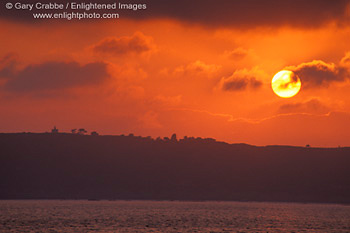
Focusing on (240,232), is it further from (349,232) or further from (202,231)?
(349,232)

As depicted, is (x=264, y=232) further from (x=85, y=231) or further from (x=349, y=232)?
(x=85, y=231)

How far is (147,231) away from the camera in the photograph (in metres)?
108

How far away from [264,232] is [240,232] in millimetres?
5555

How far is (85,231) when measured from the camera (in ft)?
347

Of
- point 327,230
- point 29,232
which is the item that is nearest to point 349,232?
point 327,230

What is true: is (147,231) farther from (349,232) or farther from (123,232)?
(349,232)

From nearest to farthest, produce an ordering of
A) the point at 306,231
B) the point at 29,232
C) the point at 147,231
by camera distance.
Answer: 1. the point at 29,232
2. the point at 147,231
3. the point at 306,231

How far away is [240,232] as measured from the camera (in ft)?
365

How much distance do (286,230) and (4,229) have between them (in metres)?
61.1

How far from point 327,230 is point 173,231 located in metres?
37.9

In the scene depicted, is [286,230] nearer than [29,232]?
No

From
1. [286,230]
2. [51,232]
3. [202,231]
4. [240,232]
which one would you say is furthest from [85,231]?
[286,230]

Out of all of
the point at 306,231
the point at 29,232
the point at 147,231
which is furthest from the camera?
the point at 306,231

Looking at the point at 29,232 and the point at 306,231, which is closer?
the point at 29,232
